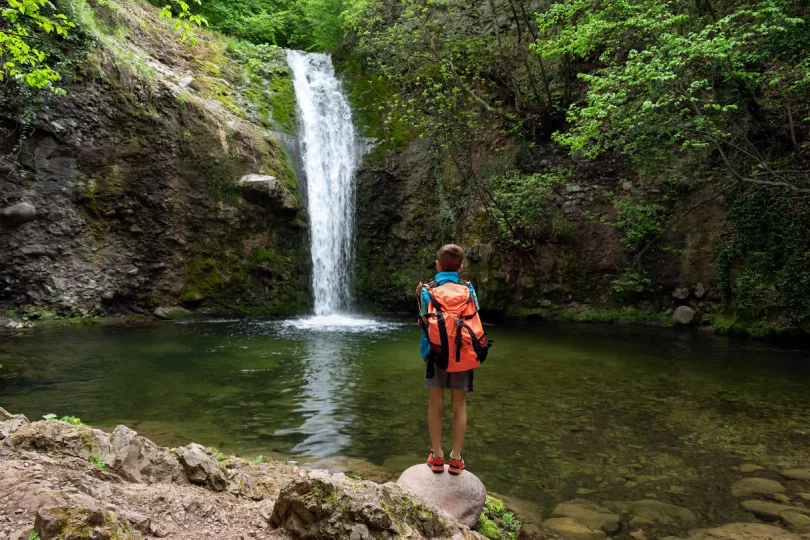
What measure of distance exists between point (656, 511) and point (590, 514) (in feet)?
1.60

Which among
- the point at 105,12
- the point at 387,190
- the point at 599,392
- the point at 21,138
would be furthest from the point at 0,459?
the point at 105,12

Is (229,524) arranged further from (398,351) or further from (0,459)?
(398,351)

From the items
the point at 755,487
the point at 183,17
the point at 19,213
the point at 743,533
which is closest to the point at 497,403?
the point at 755,487

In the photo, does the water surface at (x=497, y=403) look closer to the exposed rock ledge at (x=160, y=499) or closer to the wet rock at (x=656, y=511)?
the wet rock at (x=656, y=511)

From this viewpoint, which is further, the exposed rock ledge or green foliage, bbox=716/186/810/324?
green foliage, bbox=716/186/810/324

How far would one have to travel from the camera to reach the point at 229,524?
7.36 ft

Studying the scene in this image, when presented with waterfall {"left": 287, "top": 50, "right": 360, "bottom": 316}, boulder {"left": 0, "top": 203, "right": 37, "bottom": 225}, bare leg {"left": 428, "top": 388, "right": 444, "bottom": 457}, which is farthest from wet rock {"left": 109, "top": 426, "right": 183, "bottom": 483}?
waterfall {"left": 287, "top": 50, "right": 360, "bottom": 316}

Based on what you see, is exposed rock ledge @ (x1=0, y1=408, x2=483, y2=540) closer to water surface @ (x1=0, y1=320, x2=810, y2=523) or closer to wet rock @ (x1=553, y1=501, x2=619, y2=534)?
wet rock @ (x1=553, y1=501, x2=619, y2=534)

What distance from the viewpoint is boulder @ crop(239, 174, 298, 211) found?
13.8 metres

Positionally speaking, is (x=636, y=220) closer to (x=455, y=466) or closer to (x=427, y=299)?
(x=427, y=299)

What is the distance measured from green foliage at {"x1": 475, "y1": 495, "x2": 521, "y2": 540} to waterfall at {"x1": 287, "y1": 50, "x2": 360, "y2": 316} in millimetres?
11939

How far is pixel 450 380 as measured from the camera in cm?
319

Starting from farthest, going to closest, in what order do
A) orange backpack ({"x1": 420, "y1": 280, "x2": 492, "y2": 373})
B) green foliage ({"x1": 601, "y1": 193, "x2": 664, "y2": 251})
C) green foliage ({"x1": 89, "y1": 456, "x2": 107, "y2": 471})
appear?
green foliage ({"x1": 601, "y1": 193, "x2": 664, "y2": 251}), orange backpack ({"x1": 420, "y1": 280, "x2": 492, "y2": 373}), green foliage ({"x1": 89, "y1": 456, "x2": 107, "y2": 471})

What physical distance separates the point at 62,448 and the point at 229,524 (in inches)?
39.3
